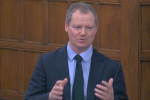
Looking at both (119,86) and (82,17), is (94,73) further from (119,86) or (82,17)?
(82,17)

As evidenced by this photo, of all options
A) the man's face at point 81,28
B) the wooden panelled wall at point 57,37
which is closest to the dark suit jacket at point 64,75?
the man's face at point 81,28

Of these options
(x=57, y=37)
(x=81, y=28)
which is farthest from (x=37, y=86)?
(x=57, y=37)

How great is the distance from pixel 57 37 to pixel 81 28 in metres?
2.67

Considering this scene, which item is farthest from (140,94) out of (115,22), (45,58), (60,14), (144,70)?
(45,58)

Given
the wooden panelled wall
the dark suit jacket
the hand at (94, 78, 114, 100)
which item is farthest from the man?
the wooden panelled wall

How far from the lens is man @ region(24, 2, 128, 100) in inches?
125

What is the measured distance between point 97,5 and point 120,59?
764mm

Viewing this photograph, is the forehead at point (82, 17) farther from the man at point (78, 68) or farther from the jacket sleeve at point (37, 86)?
the jacket sleeve at point (37, 86)

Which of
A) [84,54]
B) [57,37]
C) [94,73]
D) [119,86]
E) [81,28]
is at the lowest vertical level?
[119,86]

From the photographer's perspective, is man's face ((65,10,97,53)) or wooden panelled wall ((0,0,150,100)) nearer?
man's face ((65,10,97,53))

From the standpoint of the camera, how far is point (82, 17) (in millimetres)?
3146

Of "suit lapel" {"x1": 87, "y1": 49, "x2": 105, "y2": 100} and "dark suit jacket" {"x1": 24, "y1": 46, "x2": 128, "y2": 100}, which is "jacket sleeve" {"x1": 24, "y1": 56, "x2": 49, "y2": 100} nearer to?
"dark suit jacket" {"x1": 24, "y1": 46, "x2": 128, "y2": 100}

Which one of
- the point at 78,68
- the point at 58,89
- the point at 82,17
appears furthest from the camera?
the point at 78,68

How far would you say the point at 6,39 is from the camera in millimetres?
6277
